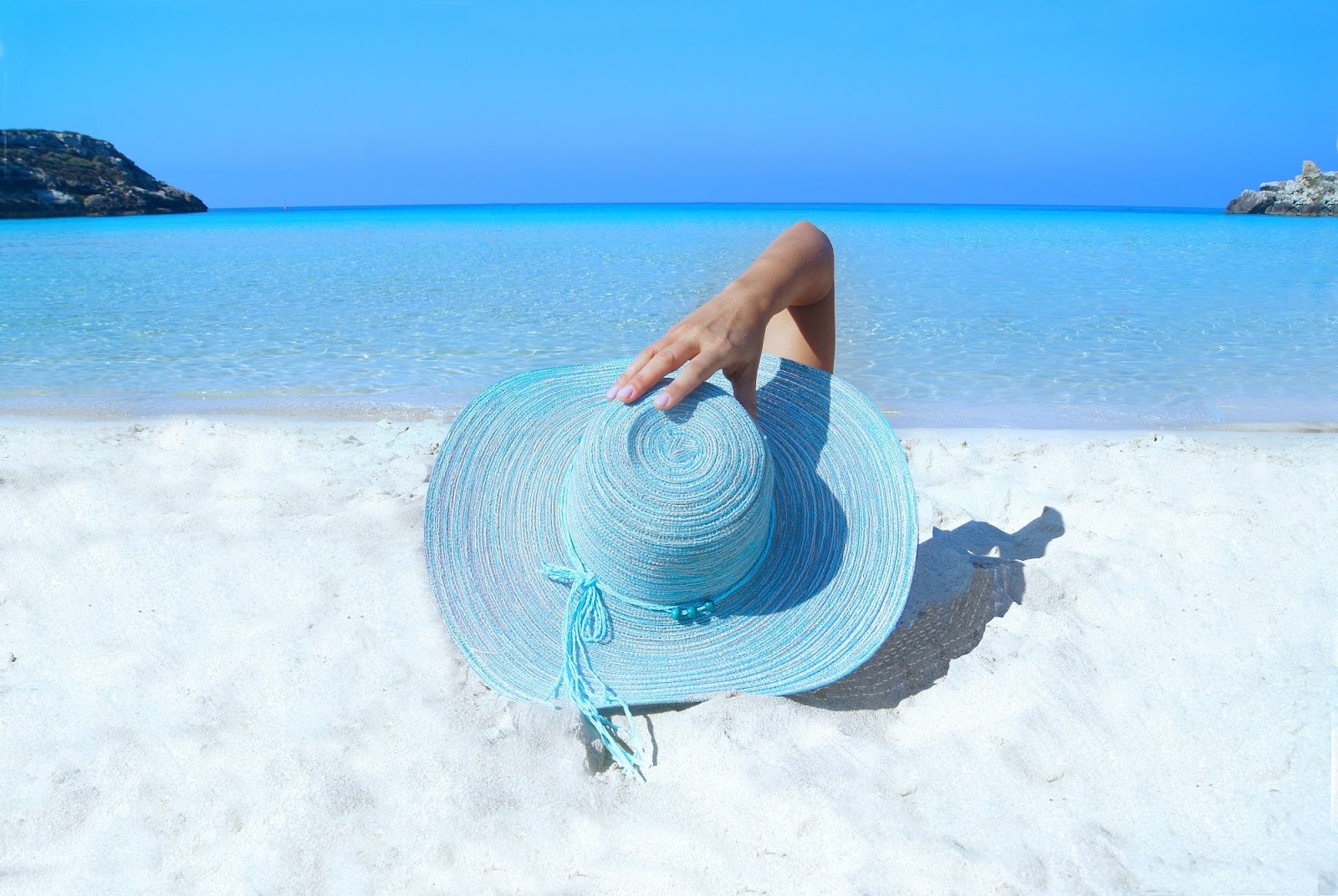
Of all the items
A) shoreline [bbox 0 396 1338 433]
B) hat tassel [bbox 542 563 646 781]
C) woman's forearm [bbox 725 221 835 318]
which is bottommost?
shoreline [bbox 0 396 1338 433]

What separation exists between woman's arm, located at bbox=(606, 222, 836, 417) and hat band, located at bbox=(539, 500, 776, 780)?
1.02 feet

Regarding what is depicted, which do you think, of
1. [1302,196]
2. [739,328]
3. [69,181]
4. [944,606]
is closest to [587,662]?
[739,328]

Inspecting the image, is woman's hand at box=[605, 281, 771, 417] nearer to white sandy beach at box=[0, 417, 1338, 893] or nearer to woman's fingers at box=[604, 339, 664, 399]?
woman's fingers at box=[604, 339, 664, 399]

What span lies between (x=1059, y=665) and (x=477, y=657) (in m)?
1.21

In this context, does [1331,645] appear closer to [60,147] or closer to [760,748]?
[760,748]

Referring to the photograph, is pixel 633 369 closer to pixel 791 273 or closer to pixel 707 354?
pixel 707 354

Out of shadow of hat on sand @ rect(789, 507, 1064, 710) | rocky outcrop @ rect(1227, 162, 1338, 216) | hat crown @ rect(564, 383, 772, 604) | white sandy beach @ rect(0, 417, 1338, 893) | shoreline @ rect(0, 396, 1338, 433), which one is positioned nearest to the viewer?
white sandy beach @ rect(0, 417, 1338, 893)

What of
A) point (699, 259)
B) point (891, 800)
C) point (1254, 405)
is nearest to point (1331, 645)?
point (891, 800)

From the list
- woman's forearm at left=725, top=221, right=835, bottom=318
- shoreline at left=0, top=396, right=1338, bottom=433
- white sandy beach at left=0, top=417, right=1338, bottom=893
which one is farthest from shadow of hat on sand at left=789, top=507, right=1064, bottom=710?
shoreline at left=0, top=396, right=1338, bottom=433

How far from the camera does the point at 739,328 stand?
1877mm

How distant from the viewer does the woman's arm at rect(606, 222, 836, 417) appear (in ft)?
5.75

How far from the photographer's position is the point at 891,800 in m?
1.55

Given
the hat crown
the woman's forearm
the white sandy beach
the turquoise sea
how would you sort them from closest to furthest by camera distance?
the white sandy beach, the hat crown, the woman's forearm, the turquoise sea

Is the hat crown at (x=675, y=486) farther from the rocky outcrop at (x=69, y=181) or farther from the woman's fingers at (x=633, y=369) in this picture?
the rocky outcrop at (x=69, y=181)
